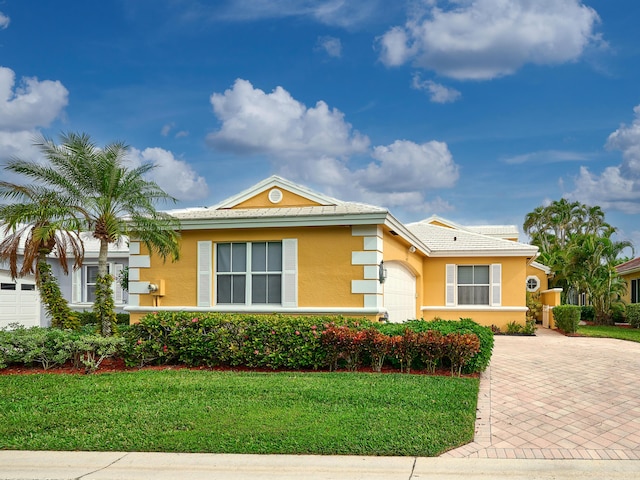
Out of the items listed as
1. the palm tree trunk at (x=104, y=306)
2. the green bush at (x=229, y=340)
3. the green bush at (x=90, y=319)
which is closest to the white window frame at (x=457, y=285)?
the green bush at (x=229, y=340)

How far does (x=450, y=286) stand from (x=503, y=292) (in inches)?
71.2

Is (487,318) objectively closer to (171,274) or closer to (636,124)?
(636,124)

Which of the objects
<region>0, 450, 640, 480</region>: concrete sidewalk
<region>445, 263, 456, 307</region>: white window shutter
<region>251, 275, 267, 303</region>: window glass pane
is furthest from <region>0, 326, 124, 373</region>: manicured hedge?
<region>445, 263, 456, 307</region>: white window shutter

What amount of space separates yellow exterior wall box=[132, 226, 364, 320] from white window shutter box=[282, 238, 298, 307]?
0.30 feet

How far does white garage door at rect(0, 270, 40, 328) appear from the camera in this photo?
19109 millimetres

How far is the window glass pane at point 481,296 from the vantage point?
19.6 meters

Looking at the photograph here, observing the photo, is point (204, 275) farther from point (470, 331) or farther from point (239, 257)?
point (470, 331)

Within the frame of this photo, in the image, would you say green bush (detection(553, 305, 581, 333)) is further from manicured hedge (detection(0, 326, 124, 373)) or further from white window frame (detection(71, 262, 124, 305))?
white window frame (detection(71, 262, 124, 305))

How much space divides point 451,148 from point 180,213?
342 inches

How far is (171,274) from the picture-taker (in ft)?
43.5

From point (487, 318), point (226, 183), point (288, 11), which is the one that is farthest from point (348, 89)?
point (487, 318)

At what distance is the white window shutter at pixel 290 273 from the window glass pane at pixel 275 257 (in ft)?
0.69

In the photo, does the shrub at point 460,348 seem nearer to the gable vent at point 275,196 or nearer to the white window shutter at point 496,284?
the gable vent at point 275,196

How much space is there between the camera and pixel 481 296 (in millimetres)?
19625
